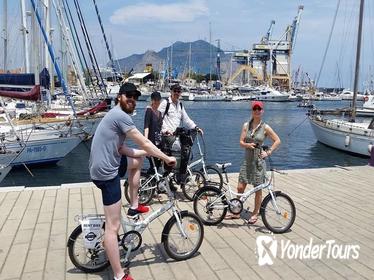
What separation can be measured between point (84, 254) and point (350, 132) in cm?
2128

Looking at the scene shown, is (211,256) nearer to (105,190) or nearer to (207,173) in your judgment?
(105,190)

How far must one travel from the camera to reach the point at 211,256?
201 inches

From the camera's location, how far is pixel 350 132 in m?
23.1

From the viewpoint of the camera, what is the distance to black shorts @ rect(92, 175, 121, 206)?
405 cm

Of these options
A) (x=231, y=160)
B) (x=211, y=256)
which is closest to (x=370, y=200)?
(x=211, y=256)

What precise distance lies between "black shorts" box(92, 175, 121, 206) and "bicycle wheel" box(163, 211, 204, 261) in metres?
0.94

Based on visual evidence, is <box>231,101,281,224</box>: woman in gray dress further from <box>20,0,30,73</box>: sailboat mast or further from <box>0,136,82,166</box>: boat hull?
<box>20,0,30,73</box>: sailboat mast

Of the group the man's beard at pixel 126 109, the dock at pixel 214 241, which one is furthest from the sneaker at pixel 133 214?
the man's beard at pixel 126 109

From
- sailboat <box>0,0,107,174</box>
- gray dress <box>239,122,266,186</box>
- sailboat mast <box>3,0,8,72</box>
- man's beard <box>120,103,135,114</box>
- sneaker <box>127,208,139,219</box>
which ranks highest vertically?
sailboat mast <box>3,0,8,72</box>

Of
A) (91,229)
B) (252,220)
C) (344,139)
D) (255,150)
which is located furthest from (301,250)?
(344,139)

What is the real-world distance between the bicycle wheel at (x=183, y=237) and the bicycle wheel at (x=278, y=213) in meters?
1.34

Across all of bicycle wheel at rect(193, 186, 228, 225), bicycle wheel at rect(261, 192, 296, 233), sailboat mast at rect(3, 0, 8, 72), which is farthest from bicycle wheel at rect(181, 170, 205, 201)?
sailboat mast at rect(3, 0, 8, 72)

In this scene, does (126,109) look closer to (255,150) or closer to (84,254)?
(84,254)

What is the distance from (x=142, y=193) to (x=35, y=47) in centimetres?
1748
